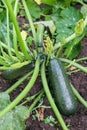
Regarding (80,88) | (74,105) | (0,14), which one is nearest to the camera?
(74,105)

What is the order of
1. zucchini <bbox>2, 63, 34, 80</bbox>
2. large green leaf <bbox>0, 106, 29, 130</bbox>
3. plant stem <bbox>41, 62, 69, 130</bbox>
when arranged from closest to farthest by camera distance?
large green leaf <bbox>0, 106, 29, 130</bbox> < plant stem <bbox>41, 62, 69, 130</bbox> < zucchini <bbox>2, 63, 34, 80</bbox>

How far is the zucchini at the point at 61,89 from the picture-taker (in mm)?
2438

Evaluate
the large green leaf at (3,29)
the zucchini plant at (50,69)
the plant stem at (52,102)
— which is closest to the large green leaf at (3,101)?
the zucchini plant at (50,69)

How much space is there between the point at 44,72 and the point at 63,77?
0.13 m

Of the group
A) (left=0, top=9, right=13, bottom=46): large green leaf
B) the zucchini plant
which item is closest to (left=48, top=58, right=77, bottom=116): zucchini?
the zucchini plant

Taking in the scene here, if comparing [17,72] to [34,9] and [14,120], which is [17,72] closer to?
[14,120]

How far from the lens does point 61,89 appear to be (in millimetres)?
2475

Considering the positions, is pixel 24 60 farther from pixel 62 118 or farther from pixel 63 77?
pixel 62 118

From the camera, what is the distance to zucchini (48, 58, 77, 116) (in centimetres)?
244

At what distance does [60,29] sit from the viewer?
2832 millimetres

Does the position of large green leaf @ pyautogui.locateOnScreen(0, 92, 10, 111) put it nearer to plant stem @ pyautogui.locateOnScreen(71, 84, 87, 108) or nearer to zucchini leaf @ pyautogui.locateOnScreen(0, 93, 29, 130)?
zucchini leaf @ pyautogui.locateOnScreen(0, 93, 29, 130)

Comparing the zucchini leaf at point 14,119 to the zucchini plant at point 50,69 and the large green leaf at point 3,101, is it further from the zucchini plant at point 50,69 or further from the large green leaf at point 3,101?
the zucchini plant at point 50,69

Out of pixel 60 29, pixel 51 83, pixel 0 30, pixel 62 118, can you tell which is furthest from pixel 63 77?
pixel 0 30

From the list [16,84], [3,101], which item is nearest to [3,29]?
[16,84]
